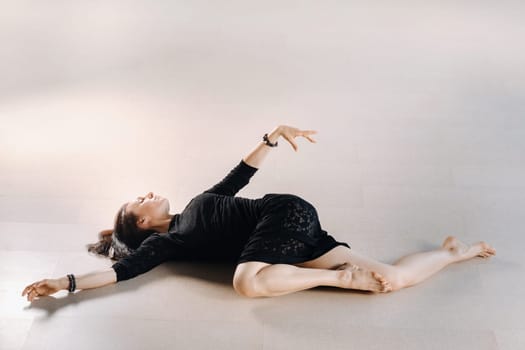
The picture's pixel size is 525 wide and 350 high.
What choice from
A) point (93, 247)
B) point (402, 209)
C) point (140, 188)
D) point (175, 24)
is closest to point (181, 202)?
point (140, 188)

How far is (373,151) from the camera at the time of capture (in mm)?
2947

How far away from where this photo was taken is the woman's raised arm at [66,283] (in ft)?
6.98

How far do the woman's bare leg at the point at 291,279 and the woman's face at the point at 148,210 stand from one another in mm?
435

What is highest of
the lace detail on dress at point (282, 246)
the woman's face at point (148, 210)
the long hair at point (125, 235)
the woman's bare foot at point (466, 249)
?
the woman's face at point (148, 210)

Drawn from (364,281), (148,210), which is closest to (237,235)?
(148,210)

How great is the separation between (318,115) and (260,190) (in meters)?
0.70

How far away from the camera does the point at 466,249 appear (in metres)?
2.32

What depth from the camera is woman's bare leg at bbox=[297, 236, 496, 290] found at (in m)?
2.19

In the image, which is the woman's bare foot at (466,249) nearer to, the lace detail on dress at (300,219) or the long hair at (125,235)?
the lace detail on dress at (300,219)

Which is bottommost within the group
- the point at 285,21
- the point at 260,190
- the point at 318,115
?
the point at 260,190

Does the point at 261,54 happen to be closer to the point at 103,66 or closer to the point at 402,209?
the point at 103,66

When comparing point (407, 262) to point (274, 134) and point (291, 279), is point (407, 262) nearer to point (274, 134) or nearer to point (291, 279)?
point (291, 279)

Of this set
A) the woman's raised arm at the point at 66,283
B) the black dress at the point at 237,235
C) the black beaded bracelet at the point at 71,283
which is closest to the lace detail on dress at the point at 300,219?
the black dress at the point at 237,235

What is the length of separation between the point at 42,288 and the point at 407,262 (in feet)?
4.26
